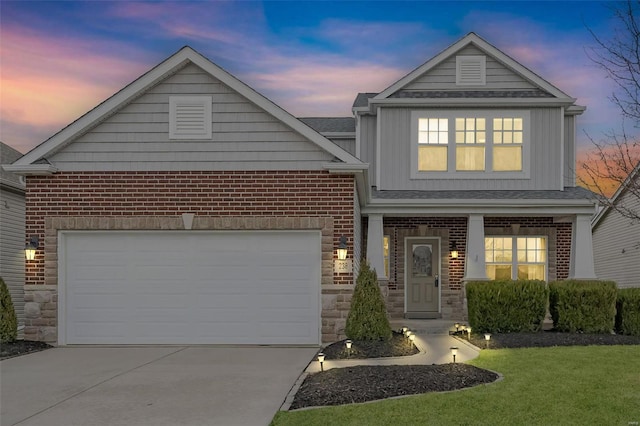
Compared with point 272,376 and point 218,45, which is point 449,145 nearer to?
point 218,45

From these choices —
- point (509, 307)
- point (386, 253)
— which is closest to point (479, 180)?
point (386, 253)

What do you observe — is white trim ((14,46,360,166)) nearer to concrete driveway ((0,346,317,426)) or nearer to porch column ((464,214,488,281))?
concrete driveway ((0,346,317,426))

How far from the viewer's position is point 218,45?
21875 millimetres

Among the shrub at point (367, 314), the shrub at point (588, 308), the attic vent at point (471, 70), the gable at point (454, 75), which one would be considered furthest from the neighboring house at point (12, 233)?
the shrub at point (588, 308)

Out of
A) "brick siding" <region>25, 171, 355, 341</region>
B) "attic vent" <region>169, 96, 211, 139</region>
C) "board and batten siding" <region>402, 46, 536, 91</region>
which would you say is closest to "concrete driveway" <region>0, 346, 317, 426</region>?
"brick siding" <region>25, 171, 355, 341</region>

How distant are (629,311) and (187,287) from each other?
9.61m

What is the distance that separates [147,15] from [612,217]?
60.6 ft

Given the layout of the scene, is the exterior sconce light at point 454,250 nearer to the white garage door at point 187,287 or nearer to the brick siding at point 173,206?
the brick siding at point 173,206

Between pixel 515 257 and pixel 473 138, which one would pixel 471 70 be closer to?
pixel 473 138

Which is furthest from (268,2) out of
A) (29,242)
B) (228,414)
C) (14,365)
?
(228,414)

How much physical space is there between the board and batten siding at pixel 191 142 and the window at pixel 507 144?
7.49 m

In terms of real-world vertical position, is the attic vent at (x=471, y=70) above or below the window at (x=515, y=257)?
above

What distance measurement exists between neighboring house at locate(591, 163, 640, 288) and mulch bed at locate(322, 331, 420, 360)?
498 inches

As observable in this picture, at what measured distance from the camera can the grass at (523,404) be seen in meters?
6.31
